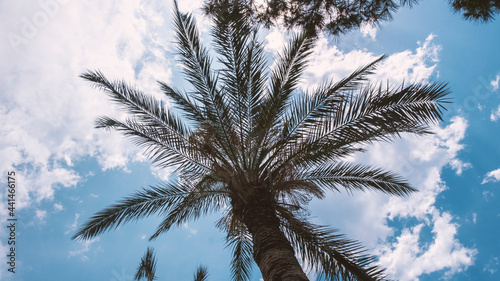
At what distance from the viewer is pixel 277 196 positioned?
5.74 meters

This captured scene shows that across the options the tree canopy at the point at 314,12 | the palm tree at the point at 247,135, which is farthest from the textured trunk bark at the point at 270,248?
the tree canopy at the point at 314,12

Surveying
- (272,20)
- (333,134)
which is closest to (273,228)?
(333,134)

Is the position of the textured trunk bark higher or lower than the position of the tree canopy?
lower

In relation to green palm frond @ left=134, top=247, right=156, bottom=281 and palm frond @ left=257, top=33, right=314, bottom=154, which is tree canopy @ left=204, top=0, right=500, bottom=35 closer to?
palm frond @ left=257, top=33, right=314, bottom=154

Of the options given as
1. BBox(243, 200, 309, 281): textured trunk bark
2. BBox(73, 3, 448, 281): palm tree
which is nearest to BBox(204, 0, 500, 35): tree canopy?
BBox(73, 3, 448, 281): palm tree

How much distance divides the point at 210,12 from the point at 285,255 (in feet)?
15.4

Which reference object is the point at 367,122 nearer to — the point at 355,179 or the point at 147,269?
the point at 355,179

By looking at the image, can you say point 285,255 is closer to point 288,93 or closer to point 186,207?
point 186,207

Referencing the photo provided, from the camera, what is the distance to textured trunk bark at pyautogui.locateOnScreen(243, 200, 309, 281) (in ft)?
12.8

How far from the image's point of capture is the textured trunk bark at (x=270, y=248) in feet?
12.8

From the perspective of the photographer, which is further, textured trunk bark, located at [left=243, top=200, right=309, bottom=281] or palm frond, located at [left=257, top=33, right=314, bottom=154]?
palm frond, located at [left=257, top=33, right=314, bottom=154]

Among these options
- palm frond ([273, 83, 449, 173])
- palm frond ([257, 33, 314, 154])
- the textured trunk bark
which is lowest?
the textured trunk bark

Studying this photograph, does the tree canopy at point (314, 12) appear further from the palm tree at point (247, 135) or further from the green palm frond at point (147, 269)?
the green palm frond at point (147, 269)

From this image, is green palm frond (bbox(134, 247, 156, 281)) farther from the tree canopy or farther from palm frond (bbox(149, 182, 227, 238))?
the tree canopy
